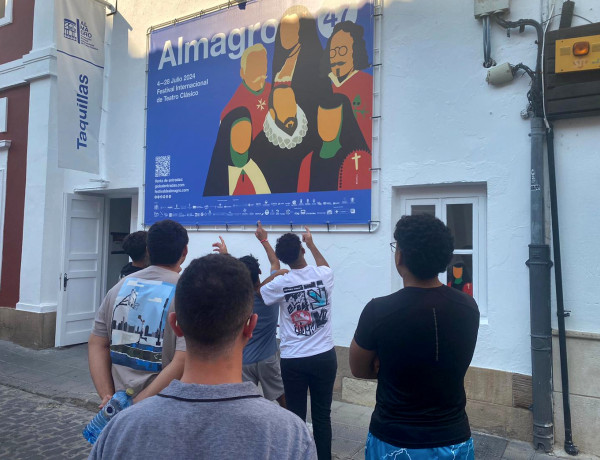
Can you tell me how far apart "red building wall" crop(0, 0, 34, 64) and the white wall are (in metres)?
6.62

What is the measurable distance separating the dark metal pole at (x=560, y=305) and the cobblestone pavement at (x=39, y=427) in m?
4.15

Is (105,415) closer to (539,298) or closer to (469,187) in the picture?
(539,298)

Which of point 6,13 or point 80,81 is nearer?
point 80,81

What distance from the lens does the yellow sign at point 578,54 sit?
13.8 feet

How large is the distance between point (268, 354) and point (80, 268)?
5629 millimetres

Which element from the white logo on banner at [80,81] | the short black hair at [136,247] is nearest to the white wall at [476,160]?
the short black hair at [136,247]

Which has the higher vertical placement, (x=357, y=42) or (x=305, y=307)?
(x=357, y=42)

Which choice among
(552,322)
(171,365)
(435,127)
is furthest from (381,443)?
(435,127)

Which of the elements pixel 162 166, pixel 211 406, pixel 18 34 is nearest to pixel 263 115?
pixel 162 166

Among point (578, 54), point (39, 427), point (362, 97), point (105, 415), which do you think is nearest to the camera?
point (105, 415)

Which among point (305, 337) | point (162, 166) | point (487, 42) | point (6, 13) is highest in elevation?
point (6, 13)

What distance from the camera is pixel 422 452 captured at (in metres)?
2.06

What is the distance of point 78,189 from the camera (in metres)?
8.19

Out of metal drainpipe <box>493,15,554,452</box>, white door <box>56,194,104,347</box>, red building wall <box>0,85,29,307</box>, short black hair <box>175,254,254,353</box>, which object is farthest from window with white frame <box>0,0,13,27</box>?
short black hair <box>175,254,254,353</box>
